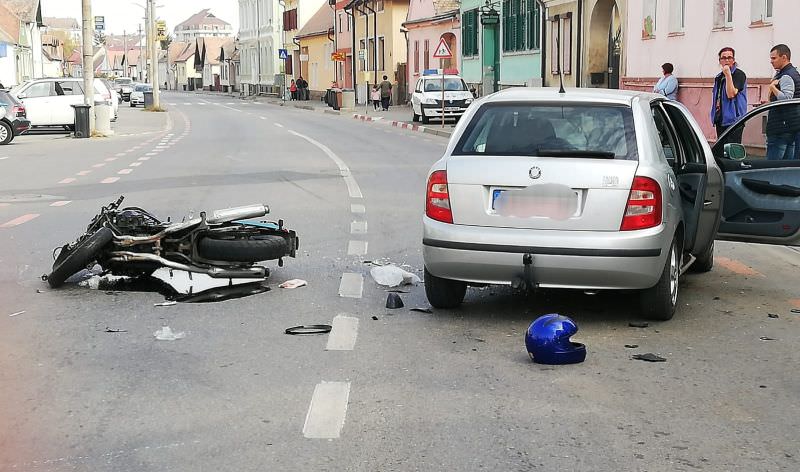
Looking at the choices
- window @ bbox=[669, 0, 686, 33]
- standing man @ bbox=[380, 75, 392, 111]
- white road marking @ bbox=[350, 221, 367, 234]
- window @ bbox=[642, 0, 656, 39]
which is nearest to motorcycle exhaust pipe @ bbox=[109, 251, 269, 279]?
white road marking @ bbox=[350, 221, 367, 234]

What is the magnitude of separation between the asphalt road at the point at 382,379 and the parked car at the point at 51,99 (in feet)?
83.6

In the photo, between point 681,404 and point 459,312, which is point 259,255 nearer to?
point 459,312

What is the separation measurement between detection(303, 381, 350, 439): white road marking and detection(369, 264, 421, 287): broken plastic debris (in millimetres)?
2916

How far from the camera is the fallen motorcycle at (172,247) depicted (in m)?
8.21

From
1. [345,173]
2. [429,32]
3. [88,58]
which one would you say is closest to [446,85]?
[88,58]

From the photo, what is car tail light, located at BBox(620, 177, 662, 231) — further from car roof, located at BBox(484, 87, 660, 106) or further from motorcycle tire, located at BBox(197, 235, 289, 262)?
motorcycle tire, located at BBox(197, 235, 289, 262)

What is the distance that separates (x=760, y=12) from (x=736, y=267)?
1533 centimetres

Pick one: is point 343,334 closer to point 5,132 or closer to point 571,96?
point 571,96

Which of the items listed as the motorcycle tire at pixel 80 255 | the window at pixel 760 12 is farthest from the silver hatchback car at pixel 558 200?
the window at pixel 760 12

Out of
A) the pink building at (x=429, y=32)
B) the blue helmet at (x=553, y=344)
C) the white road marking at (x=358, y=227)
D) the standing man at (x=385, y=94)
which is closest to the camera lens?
the blue helmet at (x=553, y=344)

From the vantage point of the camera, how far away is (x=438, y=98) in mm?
40938

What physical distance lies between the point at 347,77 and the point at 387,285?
75.0 meters

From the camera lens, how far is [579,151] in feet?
23.5

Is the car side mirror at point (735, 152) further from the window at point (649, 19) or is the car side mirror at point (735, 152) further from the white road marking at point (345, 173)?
the window at point (649, 19)
